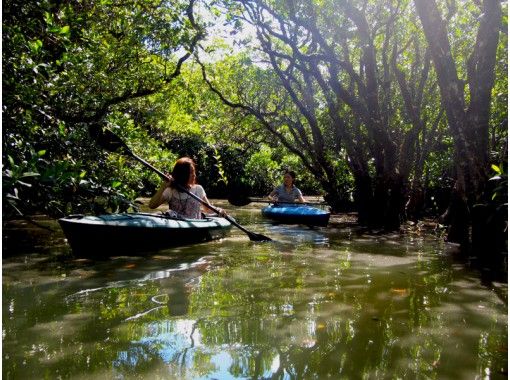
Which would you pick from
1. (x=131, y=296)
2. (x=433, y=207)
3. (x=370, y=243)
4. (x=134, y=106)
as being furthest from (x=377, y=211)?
(x=131, y=296)

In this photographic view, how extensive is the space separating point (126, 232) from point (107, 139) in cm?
177

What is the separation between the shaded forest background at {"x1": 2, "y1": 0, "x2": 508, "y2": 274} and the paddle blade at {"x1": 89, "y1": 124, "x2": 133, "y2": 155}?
0.30ft

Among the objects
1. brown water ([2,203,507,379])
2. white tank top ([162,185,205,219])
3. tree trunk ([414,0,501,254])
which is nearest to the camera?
brown water ([2,203,507,379])

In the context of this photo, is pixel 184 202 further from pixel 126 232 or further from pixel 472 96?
pixel 472 96

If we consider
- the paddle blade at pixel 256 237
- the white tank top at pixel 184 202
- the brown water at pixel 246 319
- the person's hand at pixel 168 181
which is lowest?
the brown water at pixel 246 319

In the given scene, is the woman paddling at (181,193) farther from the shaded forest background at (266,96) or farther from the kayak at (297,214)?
the kayak at (297,214)

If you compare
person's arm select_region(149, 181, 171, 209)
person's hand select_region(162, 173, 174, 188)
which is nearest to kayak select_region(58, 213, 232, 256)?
person's arm select_region(149, 181, 171, 209)

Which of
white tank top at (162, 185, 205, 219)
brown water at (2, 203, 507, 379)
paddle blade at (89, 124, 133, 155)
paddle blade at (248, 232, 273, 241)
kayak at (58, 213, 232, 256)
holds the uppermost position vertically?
paddle blade at (89, 124, 133, 155)

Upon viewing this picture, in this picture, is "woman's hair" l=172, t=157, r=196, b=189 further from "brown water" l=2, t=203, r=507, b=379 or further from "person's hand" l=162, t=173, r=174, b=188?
"brown water" l=2, t=203, r=507, b=379

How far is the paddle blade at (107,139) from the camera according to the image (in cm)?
711

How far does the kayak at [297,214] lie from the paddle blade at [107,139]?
16.5ft

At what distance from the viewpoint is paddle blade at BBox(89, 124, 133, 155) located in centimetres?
711

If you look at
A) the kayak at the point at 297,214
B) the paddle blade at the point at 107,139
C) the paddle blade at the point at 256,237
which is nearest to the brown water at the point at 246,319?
the paddle blade at the point at 107,139

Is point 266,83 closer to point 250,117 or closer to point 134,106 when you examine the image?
point 250,117
